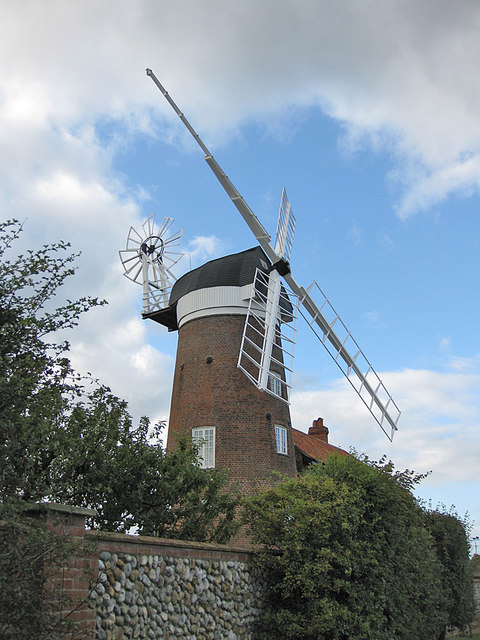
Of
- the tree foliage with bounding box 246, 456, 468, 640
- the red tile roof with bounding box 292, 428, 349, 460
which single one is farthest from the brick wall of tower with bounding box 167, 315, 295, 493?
the tree foliage with bounding box 246, 456, 468, 640

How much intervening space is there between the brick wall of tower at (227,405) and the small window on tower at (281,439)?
157 millimetres

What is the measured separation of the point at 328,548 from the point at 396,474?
2717mm

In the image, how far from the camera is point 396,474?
36.2 feet

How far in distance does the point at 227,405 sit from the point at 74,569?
1270 centimetres

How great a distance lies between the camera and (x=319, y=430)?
31.0 m

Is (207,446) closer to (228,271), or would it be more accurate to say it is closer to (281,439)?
(281,439)

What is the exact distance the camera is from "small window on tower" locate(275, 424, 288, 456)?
18172mm

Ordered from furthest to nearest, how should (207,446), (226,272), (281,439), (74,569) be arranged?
(226,272) → (281,439) → (207,446) → (74,569)

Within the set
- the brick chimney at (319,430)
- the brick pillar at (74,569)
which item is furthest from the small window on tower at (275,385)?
the brick pillar at (74,569)

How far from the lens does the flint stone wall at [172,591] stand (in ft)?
19.5

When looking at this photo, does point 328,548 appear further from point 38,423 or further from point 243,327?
point 243,327

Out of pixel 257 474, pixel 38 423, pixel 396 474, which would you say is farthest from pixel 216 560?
pixel 257 474

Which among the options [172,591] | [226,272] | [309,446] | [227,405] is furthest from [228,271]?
[172,591]

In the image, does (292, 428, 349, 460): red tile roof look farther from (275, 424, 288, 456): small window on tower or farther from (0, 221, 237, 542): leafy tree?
(0, 221, 237, 542): leafy tree
